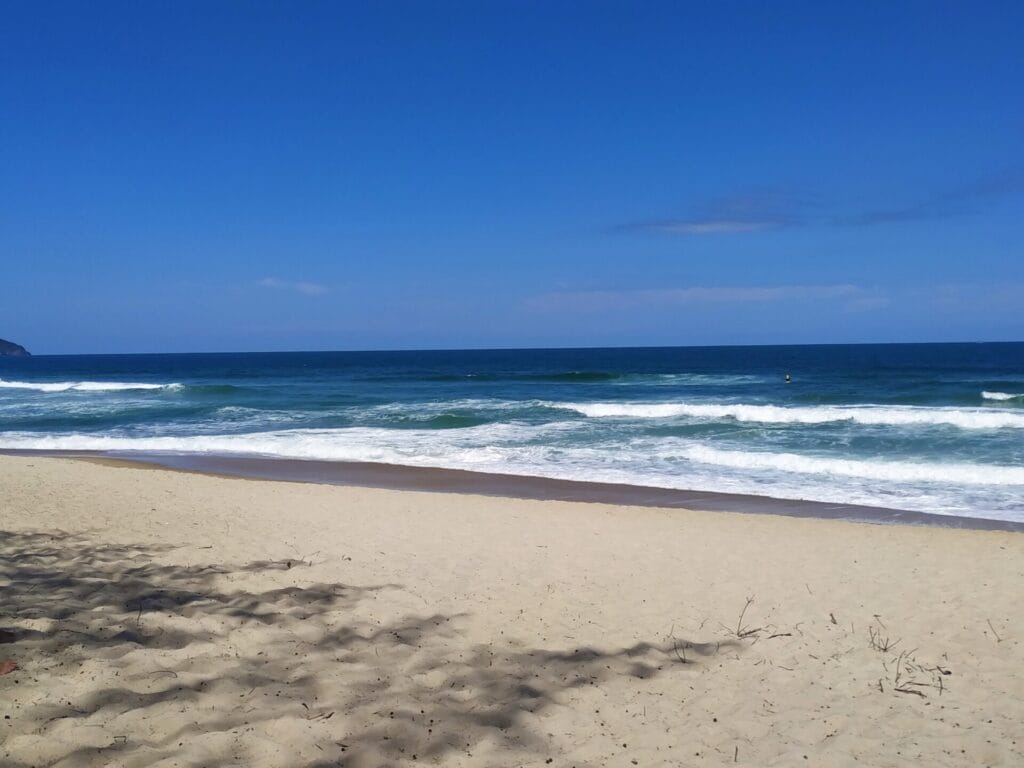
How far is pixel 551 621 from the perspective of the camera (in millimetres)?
5430

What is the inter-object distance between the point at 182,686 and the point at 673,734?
2.67 metres

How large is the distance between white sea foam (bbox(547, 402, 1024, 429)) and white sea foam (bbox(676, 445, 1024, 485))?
7.01 meters

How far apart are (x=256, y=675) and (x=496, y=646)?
1.55 m

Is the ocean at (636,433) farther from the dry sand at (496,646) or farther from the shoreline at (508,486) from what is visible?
the dry sand at (496,646)

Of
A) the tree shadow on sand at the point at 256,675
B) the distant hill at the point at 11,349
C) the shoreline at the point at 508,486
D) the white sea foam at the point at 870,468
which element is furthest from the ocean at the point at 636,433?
the distant hill at the point at 11,349

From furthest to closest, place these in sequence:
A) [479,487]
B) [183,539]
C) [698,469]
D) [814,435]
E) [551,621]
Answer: [814,435] → [698,469] → [479,487] → [183,539] → [551,621]

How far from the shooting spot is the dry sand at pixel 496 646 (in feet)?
11.8

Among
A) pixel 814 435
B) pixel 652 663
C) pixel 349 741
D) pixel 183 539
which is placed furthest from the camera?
pixel 814 435

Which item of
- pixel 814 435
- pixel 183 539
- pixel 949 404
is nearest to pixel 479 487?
pixel 183 539

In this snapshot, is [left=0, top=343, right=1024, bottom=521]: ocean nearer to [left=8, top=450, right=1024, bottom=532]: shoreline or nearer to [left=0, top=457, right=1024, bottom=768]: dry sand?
[left=8, top=450, right=1024, bottom=532]: shoreline

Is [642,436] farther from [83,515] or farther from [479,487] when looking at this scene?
[83,515]

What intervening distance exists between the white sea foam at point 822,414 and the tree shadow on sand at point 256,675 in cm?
1919

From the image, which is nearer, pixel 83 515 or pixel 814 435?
pixel 83 515

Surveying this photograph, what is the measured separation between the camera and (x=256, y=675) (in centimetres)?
414
